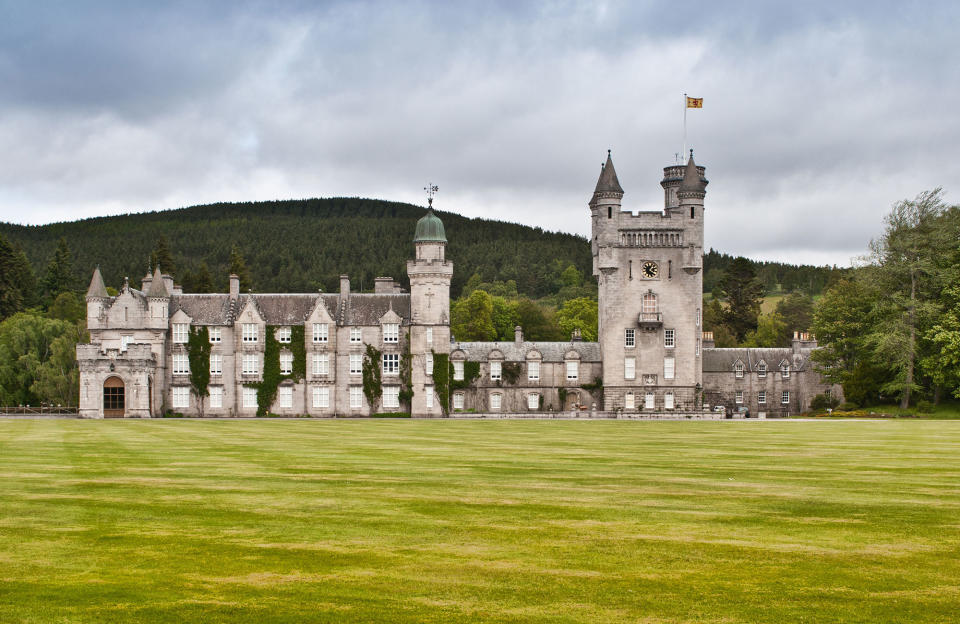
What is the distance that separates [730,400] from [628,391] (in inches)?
404

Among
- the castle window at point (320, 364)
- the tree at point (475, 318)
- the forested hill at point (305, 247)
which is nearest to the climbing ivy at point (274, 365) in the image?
the castle window at point (320, 364)

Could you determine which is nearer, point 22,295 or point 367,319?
point 367,319

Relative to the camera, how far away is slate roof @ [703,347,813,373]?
8156 centimetres

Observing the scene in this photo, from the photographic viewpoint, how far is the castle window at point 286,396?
7331cm

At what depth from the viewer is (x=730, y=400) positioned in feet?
267

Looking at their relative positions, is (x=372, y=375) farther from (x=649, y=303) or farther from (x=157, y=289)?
(x=649, y=303)

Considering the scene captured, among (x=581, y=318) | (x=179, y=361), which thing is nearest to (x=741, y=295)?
(x=581, y=318)

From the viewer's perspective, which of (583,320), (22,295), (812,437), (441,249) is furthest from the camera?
(583,320)

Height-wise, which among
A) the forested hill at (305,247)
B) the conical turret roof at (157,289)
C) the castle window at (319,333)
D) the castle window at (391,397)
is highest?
the forested hill at (305,247)

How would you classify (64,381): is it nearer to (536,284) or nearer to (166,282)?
(166,282)

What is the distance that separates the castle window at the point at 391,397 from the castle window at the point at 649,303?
1980 centimetres

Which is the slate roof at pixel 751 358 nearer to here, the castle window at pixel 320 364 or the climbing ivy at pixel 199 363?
the castle window at pixel 320 364

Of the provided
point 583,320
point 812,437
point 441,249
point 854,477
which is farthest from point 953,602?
point 583,320

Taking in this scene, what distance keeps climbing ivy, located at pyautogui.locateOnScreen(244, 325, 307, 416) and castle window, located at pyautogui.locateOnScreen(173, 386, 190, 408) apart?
446 centimetres
